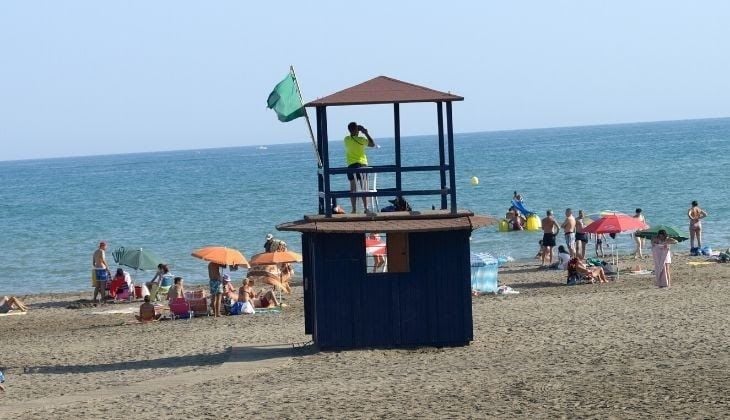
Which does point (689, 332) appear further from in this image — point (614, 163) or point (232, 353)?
point (614, 163)

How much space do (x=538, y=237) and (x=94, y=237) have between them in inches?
788

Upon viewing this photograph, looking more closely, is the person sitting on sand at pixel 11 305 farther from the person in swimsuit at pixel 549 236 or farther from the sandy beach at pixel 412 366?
the person in swimsuit at pixel 549 236

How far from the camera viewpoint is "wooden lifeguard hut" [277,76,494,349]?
15922 mm

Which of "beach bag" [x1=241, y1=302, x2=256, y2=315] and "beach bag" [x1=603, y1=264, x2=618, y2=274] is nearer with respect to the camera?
"beach bag" [x1=241, y1=302, x2=256, y2=315]

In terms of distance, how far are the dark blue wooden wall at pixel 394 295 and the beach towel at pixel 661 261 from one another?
22.6ft

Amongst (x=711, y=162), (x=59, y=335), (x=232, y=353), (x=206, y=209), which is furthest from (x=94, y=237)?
(x=711, y=162)

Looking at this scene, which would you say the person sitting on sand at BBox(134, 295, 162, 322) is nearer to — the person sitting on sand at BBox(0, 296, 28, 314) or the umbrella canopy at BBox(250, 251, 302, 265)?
the umbrella canopy at BBox(250, 251, 302, 265)

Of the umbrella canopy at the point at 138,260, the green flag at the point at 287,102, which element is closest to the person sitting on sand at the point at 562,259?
the umbrella canopy at the point at 138,260

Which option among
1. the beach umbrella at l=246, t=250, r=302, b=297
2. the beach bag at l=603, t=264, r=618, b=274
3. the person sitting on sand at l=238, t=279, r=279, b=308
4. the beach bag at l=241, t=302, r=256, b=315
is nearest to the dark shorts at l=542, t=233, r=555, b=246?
the beach bag at l=603, t=264, r=618, b=274

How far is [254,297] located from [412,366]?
27.5ft

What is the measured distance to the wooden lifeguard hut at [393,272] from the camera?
15.9 meters

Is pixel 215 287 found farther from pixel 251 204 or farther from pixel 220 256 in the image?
pixel 251 204

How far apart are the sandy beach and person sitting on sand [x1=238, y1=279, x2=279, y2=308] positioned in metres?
0.59

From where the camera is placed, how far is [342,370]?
49.2 feet
